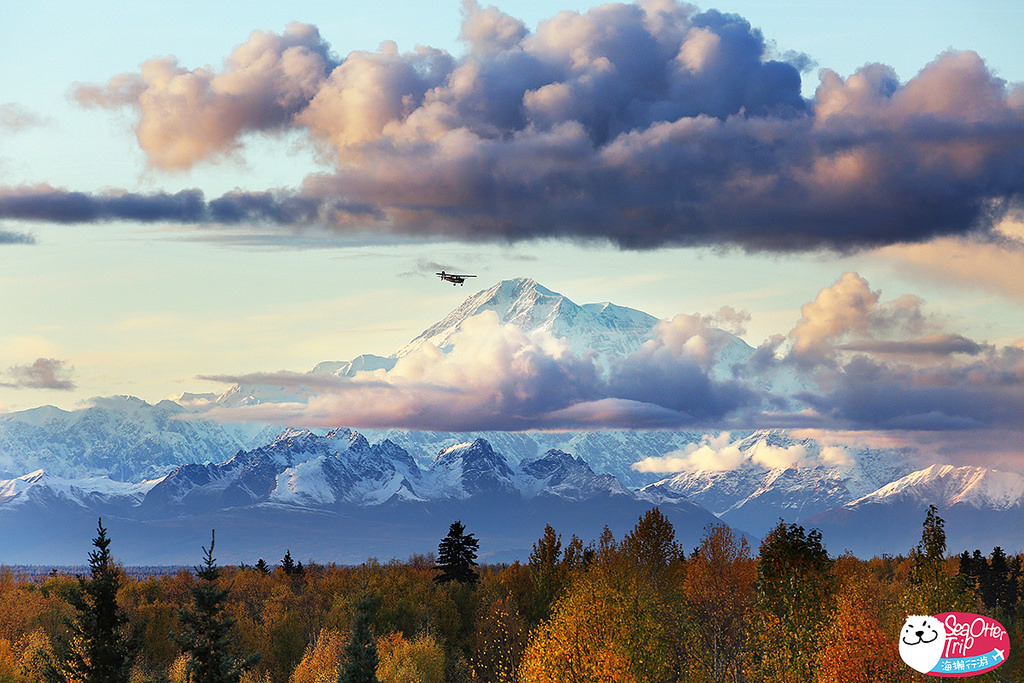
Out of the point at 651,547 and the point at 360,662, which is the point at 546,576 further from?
the point at 360,662

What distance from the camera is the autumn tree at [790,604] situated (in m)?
82.7

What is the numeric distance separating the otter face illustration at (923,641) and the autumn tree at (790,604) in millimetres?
14831

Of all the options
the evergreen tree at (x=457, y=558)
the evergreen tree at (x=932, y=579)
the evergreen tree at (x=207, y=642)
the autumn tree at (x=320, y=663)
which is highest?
the evergreen tree at (x=932, y=579)

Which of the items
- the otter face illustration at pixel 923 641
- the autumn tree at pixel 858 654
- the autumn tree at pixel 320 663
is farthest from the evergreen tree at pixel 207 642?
the autumn tree at pixel 320 663

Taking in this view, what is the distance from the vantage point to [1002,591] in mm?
183375

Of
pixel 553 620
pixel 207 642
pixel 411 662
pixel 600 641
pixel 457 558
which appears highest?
pixel 207 642

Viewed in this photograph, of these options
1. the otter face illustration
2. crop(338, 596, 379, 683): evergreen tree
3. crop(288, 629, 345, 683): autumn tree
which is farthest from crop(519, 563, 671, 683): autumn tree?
crop(288, 629, 345, 683): autumn tree

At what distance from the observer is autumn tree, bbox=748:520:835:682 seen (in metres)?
82.7

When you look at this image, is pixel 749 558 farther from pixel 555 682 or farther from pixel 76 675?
pixel 76 675

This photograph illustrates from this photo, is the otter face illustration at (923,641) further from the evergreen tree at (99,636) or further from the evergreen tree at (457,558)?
the evergreen tree at (457,558)

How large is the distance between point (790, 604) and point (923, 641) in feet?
61.5

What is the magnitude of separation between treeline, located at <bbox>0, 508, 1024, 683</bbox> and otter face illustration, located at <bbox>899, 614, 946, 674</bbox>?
9067 millimetres

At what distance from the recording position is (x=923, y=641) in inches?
2625

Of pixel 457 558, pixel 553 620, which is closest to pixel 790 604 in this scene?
pixel 553 620
